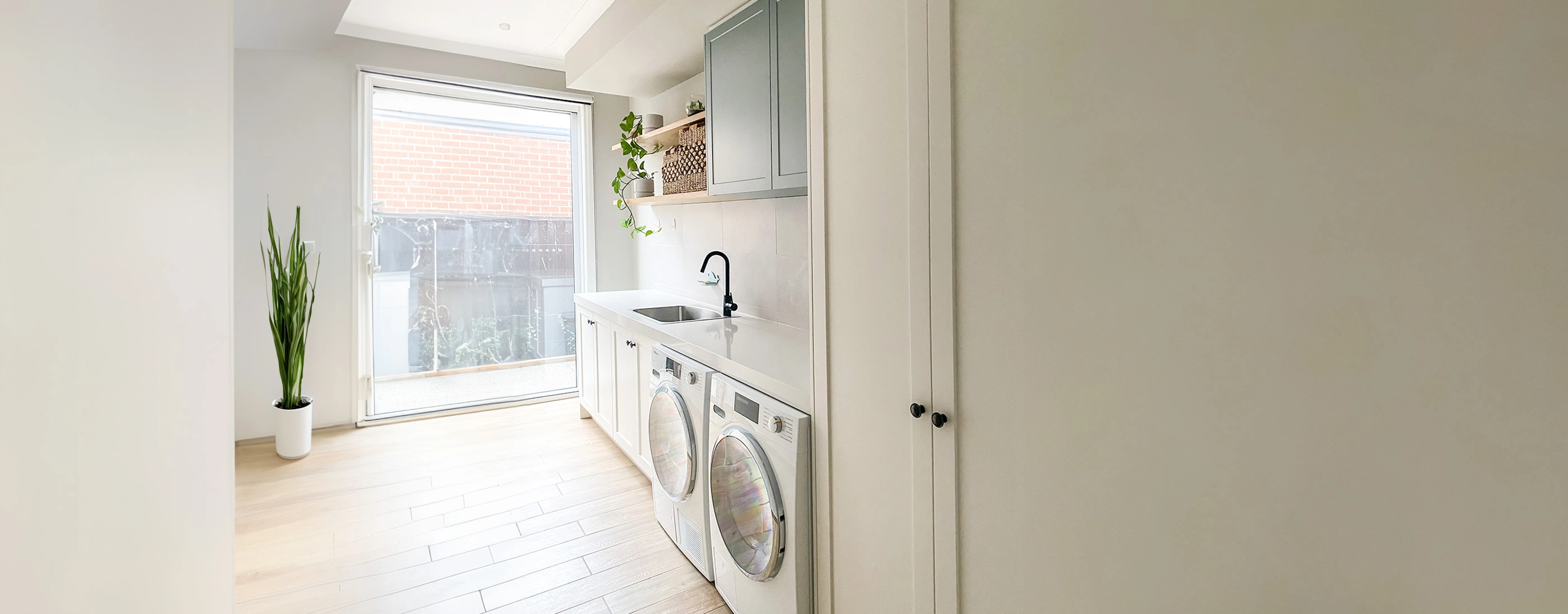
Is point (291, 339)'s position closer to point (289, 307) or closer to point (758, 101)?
point (289, 307)

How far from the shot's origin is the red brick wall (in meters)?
3.78

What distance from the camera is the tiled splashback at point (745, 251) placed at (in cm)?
271

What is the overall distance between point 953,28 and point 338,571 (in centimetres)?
256

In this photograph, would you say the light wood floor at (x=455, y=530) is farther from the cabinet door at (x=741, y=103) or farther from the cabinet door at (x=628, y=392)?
the cabinet door at (x=741, y=103)

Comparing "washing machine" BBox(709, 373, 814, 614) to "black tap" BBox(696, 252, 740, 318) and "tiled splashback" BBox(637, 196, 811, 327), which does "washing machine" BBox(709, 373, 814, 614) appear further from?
"black tap" BBox(696, 252, 740, 318)

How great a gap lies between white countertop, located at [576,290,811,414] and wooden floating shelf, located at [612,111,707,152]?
90cm

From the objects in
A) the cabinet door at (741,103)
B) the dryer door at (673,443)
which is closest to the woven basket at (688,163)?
the cabinet door at (741,103)

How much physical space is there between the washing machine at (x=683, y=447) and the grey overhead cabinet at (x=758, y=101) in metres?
0.72

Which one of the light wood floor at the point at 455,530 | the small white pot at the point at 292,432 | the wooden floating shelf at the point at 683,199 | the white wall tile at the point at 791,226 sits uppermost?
the wooden floating shelf at the point at 683,199

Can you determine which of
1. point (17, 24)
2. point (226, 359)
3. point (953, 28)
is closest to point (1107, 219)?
point (953, 28)

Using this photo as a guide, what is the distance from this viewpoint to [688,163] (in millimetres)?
3098

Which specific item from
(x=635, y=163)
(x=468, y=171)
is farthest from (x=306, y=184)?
(x=635, y=163)

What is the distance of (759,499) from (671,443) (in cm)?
62

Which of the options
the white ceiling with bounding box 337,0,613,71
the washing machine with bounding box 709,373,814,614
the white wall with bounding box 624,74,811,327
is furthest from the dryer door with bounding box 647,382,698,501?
the white ceiling with bounding box 337,0,613,71
